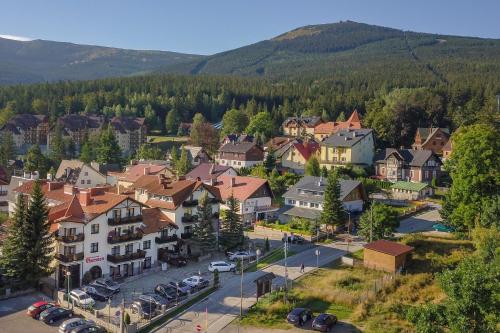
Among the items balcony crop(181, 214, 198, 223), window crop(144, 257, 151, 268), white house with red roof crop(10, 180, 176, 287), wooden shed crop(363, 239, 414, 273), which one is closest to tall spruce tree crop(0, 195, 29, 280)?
white house with red roof crop(10, 180, 176, 287)

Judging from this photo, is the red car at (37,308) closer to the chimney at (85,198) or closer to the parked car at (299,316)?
the chimney at (85,198)

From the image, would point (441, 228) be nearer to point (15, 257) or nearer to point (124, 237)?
point (124, 237)

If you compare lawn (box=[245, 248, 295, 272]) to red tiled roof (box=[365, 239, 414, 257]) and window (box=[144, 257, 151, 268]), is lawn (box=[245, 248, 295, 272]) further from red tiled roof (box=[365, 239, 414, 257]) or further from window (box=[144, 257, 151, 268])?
window (box=[144, 257, 151, 268])

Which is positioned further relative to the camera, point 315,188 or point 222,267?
point 315,188

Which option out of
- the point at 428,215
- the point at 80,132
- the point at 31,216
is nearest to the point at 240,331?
the point at 31,216

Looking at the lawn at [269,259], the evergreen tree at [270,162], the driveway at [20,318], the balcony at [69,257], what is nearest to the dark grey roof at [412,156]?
the evergreen tree at [270,162]

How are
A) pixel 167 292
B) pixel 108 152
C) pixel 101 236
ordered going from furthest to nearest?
1. pixel 108 152
2. pixel 101 236
3. pixel 167 292

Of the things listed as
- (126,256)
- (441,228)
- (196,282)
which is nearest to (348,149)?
(441,228)
